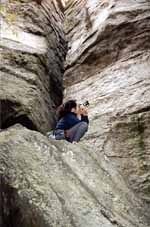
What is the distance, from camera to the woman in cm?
994

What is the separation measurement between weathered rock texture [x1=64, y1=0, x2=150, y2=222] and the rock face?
598mm

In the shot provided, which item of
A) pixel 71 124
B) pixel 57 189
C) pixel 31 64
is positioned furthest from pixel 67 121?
pixel 31 64

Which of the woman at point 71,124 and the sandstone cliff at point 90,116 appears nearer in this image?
the sandstone cliff at point 90,116

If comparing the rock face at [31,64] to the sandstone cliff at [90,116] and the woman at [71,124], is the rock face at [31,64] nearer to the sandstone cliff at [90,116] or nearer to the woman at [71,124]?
the sandstone cliff at [90,116]

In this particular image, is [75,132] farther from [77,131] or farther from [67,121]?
[67,121]

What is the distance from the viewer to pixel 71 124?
10109mm

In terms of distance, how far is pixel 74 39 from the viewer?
18.0 meters

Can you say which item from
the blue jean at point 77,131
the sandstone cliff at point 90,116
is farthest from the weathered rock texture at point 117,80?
the blue jean at point 77,131

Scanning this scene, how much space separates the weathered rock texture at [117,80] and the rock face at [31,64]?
0.60 m

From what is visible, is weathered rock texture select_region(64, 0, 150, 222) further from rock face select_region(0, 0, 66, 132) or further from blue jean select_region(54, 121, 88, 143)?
blue jean select_region(54, 121, 88, 143)

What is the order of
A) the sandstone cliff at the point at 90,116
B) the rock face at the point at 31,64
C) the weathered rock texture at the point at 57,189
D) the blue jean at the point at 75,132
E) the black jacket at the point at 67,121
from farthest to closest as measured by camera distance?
the rock face at the point at 31,64, the black jacket at the point at 67,121, the blue jean at the point at 75,132, the sandstone cliff at the point at 90,116, the weathered rock texture at the point at 57,189

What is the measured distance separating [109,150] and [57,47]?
25.4 ft

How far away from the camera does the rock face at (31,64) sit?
11625 mm

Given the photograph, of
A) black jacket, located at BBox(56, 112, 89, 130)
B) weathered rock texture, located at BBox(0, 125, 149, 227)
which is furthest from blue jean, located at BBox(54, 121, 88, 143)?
weathered rock texture, located at BBox(0, 125, 149, 227)
